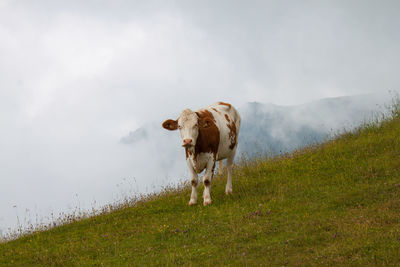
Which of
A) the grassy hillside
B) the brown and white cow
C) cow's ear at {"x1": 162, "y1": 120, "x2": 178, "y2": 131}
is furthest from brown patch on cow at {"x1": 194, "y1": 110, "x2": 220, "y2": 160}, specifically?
the grassy hillside

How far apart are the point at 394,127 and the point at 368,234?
1165cm

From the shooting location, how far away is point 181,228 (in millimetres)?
11836

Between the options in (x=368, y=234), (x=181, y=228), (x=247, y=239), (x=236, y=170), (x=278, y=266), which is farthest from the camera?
(x=236, y=170)

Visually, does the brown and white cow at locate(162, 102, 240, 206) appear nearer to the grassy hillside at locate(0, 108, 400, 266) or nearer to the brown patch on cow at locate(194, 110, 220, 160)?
the brown patch on cow at locate(194, 110, 220, 160)

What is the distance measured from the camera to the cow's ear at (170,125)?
13.3m

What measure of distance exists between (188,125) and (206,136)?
81cm

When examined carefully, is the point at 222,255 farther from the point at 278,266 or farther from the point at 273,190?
the point at 273,190

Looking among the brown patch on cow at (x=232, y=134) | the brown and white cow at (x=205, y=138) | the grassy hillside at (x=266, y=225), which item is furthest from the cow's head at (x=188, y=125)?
the grassy hillside at (x=266, y=225)

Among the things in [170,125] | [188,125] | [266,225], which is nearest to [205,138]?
[188,125]

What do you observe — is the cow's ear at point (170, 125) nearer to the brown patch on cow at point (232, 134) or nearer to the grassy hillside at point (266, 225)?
the brown patch on cow at point (232, 134)

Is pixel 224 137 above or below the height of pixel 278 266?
above

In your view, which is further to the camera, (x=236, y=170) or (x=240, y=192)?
(x=236, y=170)

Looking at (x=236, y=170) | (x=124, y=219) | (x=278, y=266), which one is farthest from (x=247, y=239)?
(x=236, y=170)

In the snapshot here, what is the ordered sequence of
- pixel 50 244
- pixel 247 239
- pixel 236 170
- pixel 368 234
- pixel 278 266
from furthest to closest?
pixel 236 170 → pixel 50 244 → pixel 247 239 → pixel 368 234 → pixel 278 266
